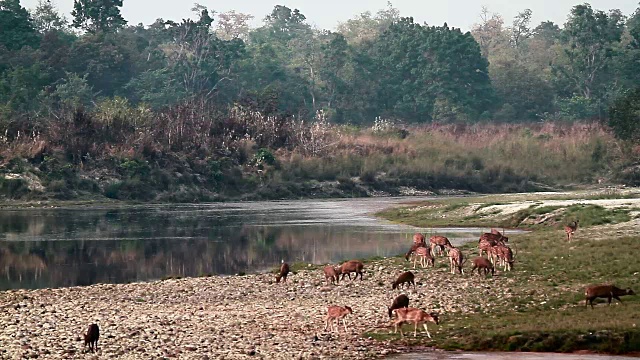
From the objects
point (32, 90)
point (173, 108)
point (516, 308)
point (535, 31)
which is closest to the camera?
Answer: point (516, 308)

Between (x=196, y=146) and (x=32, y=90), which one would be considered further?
(x=32, y=90)

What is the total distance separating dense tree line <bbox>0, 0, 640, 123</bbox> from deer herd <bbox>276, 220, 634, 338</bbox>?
78.3 meters

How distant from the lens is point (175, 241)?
49.1 metres

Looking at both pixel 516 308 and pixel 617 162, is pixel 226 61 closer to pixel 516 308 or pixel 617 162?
pixel 617 162

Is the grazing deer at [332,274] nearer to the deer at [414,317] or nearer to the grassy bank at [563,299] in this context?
the grassy bank at [563,299]

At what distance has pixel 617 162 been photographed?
90875 mm

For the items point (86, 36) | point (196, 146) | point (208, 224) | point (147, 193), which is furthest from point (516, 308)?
point (86, 36)

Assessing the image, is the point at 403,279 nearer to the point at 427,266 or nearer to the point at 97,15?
the point at 427,266

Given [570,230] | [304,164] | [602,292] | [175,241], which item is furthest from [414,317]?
[304,164]

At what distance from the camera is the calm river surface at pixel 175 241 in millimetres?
39000

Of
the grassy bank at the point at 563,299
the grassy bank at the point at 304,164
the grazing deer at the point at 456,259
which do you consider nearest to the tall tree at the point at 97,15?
the grassy bank at the point at 304,164

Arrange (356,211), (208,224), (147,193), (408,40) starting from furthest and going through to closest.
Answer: (408,40)
(147,193)
(356,211)
(208,224)

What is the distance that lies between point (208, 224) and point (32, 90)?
5260 cm

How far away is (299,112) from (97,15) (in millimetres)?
38711
